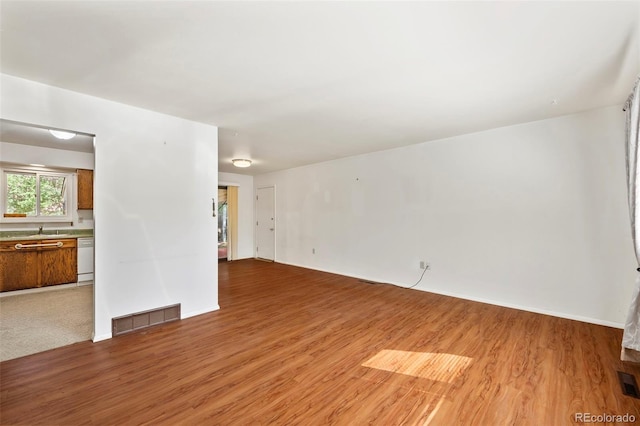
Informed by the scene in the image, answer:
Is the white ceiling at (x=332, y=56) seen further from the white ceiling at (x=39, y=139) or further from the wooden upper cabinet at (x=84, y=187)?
the wooden upper cabinet at (x=84, y=187)

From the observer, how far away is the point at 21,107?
233 centimetres

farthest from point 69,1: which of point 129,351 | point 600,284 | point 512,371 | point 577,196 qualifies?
point 600,284

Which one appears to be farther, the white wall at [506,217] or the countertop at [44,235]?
the countertop at [44,235]

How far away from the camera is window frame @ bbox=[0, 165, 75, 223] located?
15.0ft

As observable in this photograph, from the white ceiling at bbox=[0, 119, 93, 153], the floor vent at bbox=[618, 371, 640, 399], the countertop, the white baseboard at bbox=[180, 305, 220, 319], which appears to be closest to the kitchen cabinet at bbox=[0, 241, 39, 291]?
the countertop

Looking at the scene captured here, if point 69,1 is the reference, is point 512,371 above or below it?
below

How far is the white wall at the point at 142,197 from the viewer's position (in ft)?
8.51

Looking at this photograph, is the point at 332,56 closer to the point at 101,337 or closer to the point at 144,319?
the point at 144,319

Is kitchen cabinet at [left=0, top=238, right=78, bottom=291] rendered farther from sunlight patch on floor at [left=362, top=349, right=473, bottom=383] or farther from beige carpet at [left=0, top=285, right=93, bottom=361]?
sunlight patch on floor at [left=362, top=349, right=473, bottom=383]

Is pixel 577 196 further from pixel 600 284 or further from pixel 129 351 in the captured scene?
pixel 129 351

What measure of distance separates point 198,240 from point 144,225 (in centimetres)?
64

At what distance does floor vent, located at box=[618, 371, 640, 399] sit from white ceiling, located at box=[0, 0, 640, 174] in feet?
8.16

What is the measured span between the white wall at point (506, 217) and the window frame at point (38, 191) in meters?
5.40

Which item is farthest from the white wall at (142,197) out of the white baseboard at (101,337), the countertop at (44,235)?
the countertop at (44,235)
